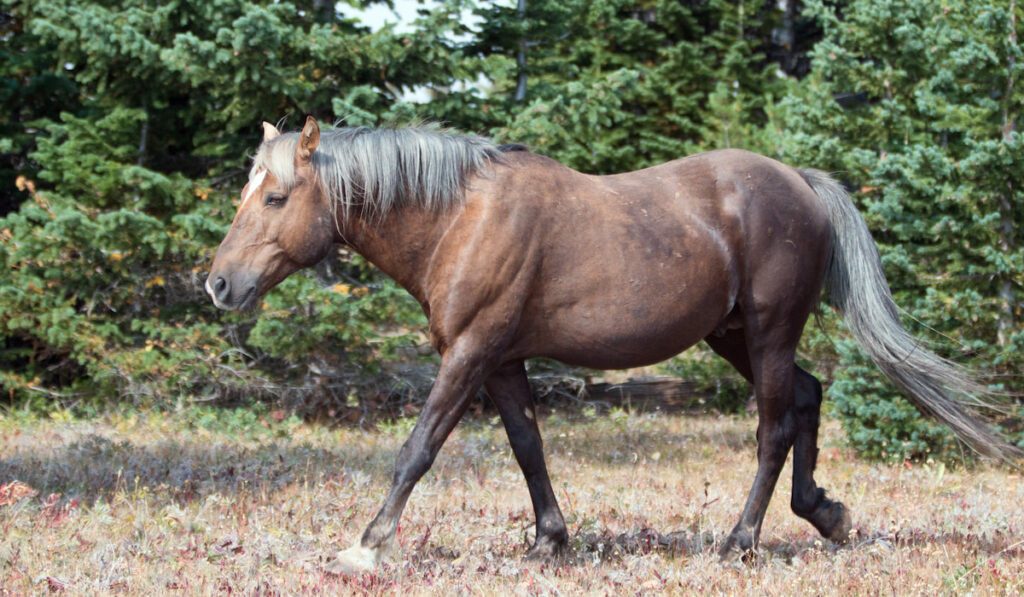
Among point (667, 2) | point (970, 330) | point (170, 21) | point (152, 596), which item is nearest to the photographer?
point (152, 596)

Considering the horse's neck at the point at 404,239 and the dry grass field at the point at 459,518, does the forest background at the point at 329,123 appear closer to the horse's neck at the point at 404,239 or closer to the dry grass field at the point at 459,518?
the dry grass field at the point at 459,518

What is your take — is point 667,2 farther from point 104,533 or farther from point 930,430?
point 104,533

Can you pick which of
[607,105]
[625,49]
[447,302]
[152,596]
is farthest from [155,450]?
[625,49]

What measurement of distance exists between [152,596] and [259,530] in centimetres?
128

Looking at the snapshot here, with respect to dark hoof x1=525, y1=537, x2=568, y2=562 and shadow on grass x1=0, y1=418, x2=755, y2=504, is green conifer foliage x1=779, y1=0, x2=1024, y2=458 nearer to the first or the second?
shadow on grass x1=0, y1=418, x2=755, y2=504

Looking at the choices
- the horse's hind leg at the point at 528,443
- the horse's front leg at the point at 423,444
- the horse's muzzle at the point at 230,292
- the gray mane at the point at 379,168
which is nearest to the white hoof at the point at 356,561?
the horse's front leg at the point at 423,444

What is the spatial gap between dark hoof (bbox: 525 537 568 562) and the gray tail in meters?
2.04

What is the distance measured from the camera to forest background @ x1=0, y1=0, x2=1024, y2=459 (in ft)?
25.7

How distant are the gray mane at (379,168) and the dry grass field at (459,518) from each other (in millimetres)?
1712

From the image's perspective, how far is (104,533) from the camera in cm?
517

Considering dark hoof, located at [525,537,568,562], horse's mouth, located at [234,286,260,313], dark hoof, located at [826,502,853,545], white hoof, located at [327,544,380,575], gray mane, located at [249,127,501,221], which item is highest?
gray mane, located at [249,127,501,221]

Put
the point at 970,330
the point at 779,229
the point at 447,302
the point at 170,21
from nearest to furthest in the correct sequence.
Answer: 1. the point at 447,302
2. the point at 779,229
3. the point at 970,330
4. the point at 170,21

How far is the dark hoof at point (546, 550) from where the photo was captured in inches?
188

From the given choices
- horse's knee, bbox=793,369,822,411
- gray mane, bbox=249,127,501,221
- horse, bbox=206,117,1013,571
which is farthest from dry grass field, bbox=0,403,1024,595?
gray mane, bbox=249,127,501,221
